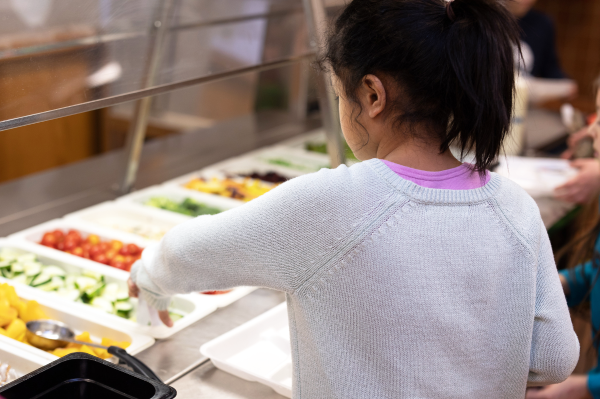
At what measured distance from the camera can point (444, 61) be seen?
2.35ft

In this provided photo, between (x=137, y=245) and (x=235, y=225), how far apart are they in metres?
0.84

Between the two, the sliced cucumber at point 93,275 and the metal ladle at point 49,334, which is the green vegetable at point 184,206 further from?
the metal ladle at point 49,334

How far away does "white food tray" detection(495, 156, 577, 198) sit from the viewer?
2.07 m

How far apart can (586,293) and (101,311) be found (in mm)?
1154

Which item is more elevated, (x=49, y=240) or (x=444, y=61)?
(x=444, y=61)

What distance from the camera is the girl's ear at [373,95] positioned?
75 centimetres

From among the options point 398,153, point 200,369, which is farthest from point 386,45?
point 200,369

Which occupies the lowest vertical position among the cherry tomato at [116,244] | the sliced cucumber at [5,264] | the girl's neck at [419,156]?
the cherry tomato at [116,244]

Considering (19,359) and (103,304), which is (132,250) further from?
(19,359)

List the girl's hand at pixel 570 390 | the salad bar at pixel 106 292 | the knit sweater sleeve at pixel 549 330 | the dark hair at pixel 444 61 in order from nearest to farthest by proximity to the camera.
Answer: the dark hair at pixel 444 61 < the knit sweater sleeve at pixel 549 330 < the salad bar at pixel 106 292 < the girl's hand at pixel 570 390

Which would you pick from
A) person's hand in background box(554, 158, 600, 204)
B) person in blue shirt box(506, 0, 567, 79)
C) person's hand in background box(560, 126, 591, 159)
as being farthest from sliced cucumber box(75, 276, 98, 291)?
person in blue shirt box(506, 0, 567, 79)

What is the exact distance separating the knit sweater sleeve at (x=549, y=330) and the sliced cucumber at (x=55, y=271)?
1.05 m

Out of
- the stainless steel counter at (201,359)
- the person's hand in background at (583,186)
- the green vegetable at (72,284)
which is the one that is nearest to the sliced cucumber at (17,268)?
the green vegetable at (72,284)

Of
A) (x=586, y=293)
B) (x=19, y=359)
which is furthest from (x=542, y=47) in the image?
(x=19, y=359)
